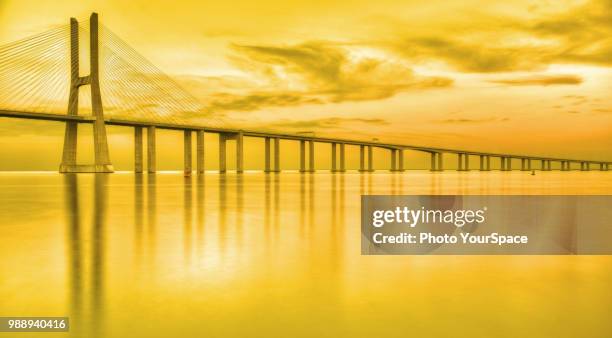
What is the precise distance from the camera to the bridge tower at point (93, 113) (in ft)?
222

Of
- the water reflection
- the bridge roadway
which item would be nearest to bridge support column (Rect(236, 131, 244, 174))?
the bridge roadway

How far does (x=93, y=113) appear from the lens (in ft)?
223

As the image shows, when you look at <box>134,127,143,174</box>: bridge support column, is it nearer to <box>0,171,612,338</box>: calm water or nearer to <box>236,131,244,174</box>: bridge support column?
<box>236,131,244,174</box>: bridge support column

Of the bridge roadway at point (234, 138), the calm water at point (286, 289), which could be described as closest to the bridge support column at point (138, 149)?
the bridge roadway at point (234, 138)

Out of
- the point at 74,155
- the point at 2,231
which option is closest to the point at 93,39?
the point at 74,155

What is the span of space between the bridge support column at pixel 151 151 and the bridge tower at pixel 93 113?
732cm

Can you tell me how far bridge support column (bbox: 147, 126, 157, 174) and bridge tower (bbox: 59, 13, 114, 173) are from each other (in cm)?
732

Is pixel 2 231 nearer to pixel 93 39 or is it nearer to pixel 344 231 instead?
pixel 344 231

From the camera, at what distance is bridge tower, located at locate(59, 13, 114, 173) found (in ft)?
222

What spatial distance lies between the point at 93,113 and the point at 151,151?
12.3 m

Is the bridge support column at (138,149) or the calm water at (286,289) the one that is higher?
the bridge support column at (138,149)

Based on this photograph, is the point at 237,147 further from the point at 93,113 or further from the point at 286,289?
the point at 286,289

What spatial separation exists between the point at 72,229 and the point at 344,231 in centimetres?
560

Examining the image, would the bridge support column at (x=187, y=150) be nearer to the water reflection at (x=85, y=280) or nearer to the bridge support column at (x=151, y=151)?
the bridge support column at (x=151, y=151)
